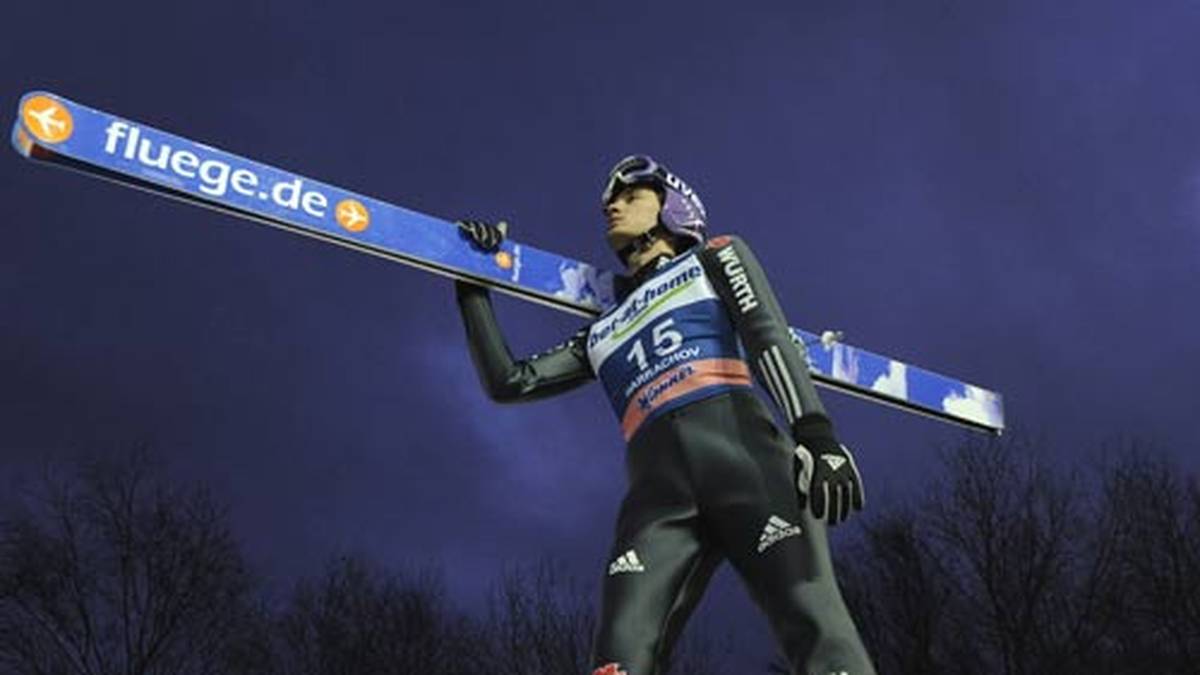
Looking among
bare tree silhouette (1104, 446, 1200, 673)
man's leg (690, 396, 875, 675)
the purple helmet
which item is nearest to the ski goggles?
the purple helmet

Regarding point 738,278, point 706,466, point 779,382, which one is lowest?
point 706,466

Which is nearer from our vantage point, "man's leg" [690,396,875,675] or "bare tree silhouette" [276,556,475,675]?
"man's leg" [690,396,875,675]

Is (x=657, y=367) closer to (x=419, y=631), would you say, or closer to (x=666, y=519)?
(x=666, y=519)

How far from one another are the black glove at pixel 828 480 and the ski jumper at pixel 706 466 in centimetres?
18

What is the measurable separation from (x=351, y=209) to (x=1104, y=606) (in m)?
18.5

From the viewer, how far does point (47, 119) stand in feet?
13.5

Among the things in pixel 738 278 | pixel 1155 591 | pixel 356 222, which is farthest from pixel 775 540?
pixel 1155 591

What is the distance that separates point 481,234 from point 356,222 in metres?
0.55

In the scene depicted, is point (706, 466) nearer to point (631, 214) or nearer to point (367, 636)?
point (631, 214)

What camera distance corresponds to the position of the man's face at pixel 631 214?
16.0ft

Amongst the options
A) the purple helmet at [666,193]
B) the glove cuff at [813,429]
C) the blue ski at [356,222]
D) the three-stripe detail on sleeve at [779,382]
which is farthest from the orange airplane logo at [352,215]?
the glove cuff at [813,429]

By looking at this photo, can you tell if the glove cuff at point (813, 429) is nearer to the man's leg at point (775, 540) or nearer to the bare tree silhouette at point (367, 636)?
the man's leg at point (775, 540)

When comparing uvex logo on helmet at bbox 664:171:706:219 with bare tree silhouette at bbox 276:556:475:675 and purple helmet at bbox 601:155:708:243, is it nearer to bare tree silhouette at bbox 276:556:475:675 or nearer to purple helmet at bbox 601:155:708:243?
purple helmet at bbox 601:155:708:243

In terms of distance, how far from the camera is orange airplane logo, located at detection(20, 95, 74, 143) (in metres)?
4.07
